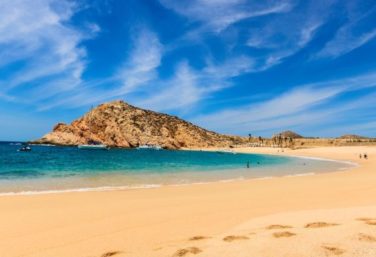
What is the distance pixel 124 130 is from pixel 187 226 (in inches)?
6598

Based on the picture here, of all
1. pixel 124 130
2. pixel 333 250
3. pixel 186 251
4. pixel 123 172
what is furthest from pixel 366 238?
pixel 124 130

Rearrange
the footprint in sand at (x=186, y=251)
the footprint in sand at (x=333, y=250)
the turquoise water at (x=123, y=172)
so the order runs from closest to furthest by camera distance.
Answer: the footprint in sand at (x=333, y=250)
the footprint in sand at (x=186, y=251)
the turquoise water at (x=123, y=172)

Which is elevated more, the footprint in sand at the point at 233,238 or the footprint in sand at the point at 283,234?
the footprint in sand at the point at 283,234

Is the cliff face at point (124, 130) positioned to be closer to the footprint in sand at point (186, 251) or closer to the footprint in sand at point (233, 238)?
the footprint in sand at point (233, 238)

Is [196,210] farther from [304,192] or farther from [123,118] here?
[123,118]

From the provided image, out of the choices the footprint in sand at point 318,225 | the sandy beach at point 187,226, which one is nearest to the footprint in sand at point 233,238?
the sandy beach at point 187,226

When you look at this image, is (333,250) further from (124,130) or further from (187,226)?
(124,130)

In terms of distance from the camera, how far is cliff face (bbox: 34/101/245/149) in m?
175

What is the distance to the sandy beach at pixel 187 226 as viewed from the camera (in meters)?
6.95

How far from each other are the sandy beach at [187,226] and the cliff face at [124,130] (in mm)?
160073

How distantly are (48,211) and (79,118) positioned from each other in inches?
7187

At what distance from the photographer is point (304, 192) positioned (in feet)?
58.2

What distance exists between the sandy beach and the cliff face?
16007 cm

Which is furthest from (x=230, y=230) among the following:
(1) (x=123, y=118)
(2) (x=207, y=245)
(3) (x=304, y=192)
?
(1) (x=123, y=118)
